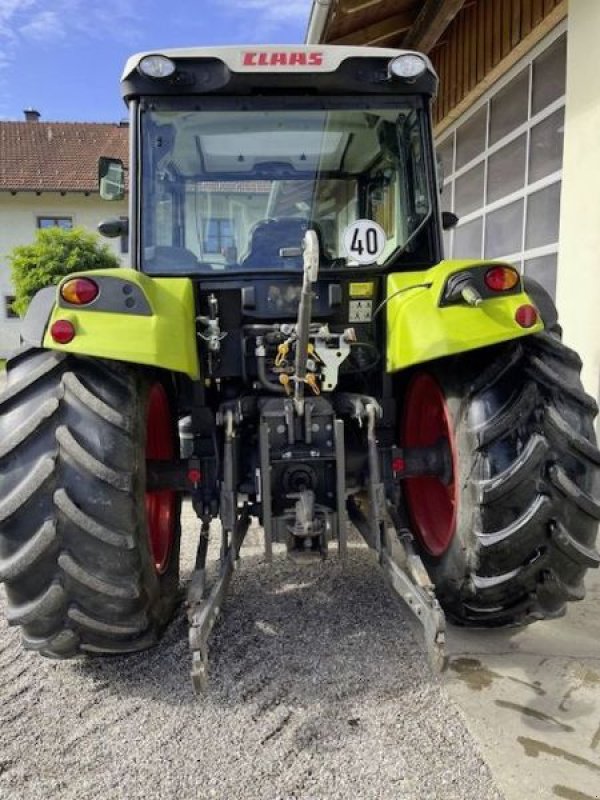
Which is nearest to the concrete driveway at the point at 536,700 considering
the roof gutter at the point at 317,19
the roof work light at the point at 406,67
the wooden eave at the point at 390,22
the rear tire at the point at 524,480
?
the rear tire at the point at 524,480

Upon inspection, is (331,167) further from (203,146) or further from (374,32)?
(374,32)

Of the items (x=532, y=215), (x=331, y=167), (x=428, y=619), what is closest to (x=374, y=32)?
(x=532, y=215)

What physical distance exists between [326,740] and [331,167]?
2.46m

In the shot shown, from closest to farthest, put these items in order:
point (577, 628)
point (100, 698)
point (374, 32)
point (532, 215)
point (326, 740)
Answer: point (326, 740) < point (100, 698) < point (577, 628) < point (532, 215) < point (374, 32)

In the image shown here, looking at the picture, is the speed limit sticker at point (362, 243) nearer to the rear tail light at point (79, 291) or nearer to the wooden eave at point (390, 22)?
the rear tail light at point (79, 291)

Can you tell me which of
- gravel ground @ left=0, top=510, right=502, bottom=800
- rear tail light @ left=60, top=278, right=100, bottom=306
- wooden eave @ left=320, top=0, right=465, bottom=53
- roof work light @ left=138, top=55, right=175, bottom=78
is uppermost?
wooden eave @ left=320, top=0, right=465, bottom=53

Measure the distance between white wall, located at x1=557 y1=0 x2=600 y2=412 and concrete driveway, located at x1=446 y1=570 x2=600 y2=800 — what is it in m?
2.70

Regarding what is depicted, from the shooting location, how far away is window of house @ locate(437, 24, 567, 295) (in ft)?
20.3

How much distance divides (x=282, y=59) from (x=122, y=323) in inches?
56.2

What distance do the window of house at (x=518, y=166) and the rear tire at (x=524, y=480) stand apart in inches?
152

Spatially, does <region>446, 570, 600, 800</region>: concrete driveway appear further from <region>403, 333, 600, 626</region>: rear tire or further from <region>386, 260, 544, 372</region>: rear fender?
<region>386, 260, 544, 372</region>: rear fender

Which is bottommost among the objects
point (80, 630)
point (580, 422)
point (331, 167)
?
point (80, 630)

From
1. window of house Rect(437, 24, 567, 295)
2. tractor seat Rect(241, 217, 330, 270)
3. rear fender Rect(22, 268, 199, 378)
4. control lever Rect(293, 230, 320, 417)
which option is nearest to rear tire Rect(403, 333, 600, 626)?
control lever Rect(293, 230, 320, 417)

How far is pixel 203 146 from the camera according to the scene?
3232 millimetres
